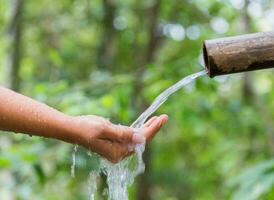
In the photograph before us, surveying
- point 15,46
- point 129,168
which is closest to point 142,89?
point 15,46

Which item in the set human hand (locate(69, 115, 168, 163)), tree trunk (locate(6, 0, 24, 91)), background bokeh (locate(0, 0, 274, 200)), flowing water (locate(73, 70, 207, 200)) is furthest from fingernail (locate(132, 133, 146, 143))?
tree trunk (locate(6, 0, 24, 91))

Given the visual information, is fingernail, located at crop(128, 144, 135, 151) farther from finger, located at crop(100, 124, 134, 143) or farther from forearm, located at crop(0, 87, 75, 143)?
forearm, located at crop(0, 87, 75, 143)

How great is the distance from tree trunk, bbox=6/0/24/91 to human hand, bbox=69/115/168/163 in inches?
113

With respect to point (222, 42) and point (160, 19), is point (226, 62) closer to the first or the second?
point (222, 42)

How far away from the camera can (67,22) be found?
5469mm

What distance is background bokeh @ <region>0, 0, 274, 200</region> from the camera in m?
3.34

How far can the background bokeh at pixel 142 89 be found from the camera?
3.34m

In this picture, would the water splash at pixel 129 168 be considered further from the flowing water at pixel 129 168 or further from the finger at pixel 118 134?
the finger at pixel 118 134

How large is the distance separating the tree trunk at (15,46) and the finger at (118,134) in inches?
114

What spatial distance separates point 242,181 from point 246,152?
1.75 m

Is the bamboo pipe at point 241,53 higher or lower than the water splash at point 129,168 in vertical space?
higher

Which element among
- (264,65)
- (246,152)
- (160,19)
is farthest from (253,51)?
(160,19)

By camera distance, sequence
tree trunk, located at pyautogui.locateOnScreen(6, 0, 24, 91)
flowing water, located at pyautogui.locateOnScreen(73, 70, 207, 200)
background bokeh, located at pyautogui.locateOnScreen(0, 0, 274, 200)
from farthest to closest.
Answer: tree trunk, located at pyautogui.locateOnScreen(6, 0, 24, 91), background bokeh, located at pyautogui.locateOnScreen(0, 0, 274, 200), flowing water, located at pyautogui.locateOnScreen(73, 70, 207, 200)

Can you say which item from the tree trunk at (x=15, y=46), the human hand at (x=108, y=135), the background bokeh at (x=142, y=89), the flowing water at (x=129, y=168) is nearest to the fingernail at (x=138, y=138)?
the human hand at (x=108, y=135)
